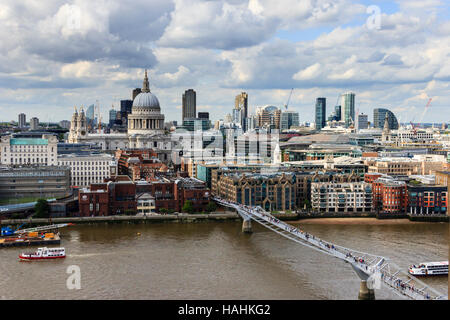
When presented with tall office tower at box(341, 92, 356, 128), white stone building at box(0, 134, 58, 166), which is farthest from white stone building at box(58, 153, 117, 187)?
tall office tower at box(341, 92, 356, 128)

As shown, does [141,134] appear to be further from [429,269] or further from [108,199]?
[429,269]

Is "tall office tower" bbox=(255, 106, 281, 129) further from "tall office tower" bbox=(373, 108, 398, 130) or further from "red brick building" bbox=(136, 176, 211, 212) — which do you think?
"red brick building" bbox=(136, 176, 211, 212)

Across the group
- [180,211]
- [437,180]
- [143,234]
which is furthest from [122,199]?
[437,180]

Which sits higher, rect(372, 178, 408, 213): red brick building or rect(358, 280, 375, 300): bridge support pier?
rect(372, 178, 408, 213): red brick building

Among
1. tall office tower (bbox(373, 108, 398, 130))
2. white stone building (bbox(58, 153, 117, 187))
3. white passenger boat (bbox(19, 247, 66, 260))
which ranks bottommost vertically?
white passenger boat (bbox(19, 247, 66, 260))

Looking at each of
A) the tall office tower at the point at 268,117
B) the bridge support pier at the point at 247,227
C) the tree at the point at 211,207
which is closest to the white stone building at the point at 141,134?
the tree at the point at 211,207

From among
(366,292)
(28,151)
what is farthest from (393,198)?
(28,151)

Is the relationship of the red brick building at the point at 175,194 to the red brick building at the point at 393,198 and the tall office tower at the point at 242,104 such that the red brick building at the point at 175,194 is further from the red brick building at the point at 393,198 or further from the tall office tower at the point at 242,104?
the tall office tower at the point at 242,104
